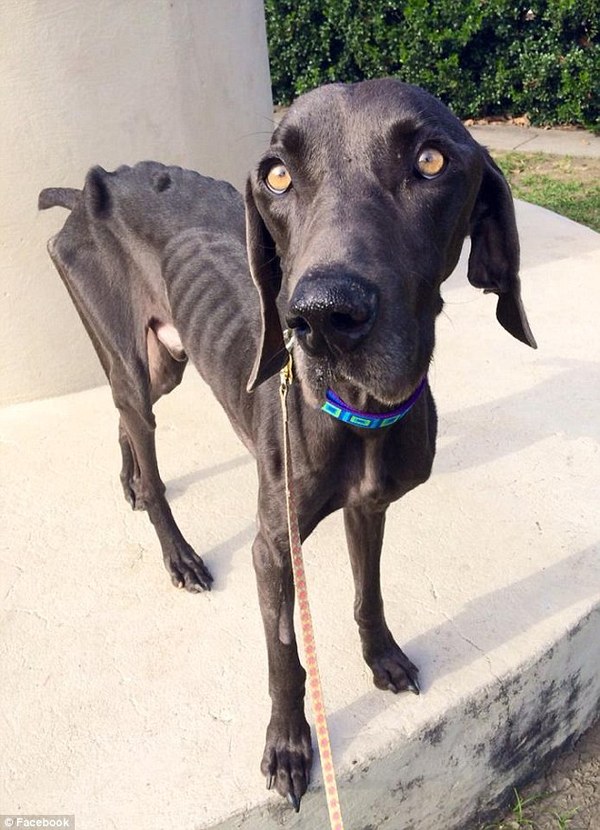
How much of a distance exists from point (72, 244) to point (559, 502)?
2.11 m

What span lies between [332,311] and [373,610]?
4.48 feet

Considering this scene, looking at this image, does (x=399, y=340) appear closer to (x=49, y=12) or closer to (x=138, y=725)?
(x=138, y=725)

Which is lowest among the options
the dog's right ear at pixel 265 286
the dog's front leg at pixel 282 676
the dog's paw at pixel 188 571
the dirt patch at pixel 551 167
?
the dirt patch at pixel 551 167

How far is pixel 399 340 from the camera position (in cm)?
155

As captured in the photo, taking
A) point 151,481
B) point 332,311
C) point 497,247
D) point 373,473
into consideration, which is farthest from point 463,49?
point 332,311

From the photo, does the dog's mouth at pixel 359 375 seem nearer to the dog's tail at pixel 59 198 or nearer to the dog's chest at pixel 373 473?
the dog's chest at pixel 373 473

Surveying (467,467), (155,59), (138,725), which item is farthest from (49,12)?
(138,725)

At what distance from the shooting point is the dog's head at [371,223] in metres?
1.49

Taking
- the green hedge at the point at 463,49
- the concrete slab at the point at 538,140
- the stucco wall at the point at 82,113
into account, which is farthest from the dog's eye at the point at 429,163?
the green hedge at the point at 463,49

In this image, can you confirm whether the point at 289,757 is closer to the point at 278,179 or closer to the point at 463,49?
the point at 278,179

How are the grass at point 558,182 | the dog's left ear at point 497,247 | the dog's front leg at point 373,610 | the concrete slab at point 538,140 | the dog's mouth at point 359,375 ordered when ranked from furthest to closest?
the concrete slab at point 538,140 < the grass at point 558,182 < the dog's front leg at point 373,610 < the dog's left ear at point 497,247 < the dog's mouth at point 359,375

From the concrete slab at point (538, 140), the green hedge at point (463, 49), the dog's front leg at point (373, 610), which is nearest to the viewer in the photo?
the dog's front leg at point (373, 610)

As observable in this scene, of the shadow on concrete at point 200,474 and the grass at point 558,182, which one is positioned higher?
the shadow on concrete at point 200,474

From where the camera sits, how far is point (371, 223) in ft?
5.24
